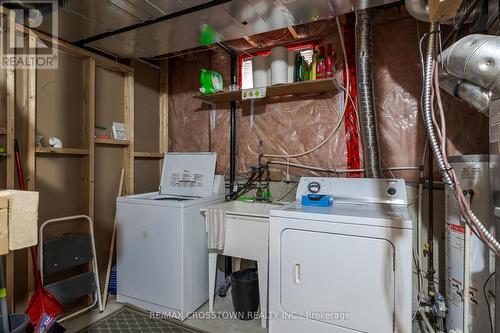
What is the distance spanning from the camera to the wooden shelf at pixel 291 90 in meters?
2.32

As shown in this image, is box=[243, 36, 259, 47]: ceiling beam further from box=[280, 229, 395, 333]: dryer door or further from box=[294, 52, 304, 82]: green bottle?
box=[280, 229, 395, 333]: dryer door

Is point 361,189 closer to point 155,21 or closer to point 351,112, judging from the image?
point 351,112

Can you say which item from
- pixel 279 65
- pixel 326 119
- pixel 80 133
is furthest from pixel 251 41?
pixel 80 133

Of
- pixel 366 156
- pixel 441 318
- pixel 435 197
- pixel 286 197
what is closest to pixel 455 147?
pixel 435 197

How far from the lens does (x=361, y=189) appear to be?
2043 mm

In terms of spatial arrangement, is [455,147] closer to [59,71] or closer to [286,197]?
[286,197]

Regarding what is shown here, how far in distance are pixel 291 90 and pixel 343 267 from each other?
1.57 meters

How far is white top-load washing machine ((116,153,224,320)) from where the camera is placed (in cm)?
226

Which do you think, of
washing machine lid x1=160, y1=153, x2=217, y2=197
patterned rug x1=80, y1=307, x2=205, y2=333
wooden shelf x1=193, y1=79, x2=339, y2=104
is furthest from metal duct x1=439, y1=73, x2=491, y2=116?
patterned rug x1=80, y1=307, x2=205, y2=333

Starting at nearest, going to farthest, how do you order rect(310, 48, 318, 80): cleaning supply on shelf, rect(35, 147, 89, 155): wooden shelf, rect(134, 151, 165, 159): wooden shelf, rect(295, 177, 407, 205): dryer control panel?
rect(295, 177, 407, 205): dryer control panel → rect(35, 147, 89, 155): wooden shelf → rect(310, 48, 318, 80): cleaning supply on shelf → rect(134, 151, 165, 159): wooden shelf

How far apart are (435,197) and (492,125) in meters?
→ 0.82

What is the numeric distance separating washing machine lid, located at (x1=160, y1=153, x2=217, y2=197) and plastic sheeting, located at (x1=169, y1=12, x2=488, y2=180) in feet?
0.82

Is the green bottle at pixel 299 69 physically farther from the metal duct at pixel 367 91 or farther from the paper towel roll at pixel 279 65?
the metal duct at pixel 367 91

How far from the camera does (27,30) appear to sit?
212 cm
